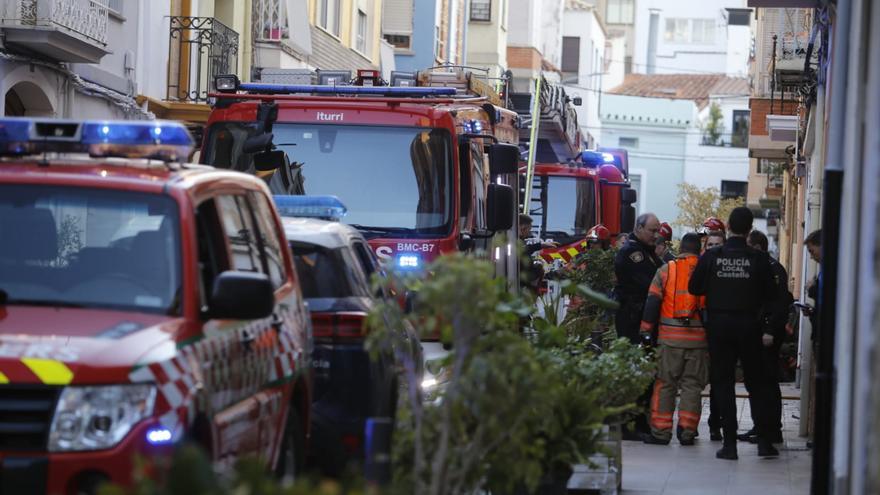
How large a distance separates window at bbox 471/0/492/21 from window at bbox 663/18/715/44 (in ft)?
143

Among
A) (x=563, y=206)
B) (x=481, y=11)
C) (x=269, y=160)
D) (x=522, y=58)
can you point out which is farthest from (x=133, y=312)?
(x=522, y=58)

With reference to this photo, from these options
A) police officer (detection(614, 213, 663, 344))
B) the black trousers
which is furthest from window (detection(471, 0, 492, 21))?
the black trousers

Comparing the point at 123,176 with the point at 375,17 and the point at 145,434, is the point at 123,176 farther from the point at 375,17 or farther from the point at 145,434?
the point at 375,17

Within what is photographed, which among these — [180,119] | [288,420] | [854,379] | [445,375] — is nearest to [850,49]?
[854,379]

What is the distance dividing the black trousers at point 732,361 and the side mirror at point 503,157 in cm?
259

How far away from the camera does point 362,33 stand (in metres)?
37.8

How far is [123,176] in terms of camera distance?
7.35m

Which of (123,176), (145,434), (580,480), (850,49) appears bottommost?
(580,480)

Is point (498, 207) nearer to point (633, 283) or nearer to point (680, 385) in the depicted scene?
point (633, 283)

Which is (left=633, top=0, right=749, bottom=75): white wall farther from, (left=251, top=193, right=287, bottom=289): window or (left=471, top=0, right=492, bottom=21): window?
(left=251, top=193, right=287, bottom=289): window

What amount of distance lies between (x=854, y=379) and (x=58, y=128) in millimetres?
3679

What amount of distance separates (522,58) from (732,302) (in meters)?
48.0

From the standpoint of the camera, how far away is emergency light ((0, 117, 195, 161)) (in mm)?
7520

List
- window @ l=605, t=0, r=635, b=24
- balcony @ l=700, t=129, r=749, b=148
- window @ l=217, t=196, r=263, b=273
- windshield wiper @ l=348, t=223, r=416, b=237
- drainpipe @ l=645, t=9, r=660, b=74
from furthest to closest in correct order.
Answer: drainpipe @ l=645, t=9, r=660, b=74 → window @ l=605, t=0, r=635, b=24 → balcony @ l=700, t=129, r=749, b=148 → windshield wiper @ l=348, t=223, r=416, b=237 → window @ l=217, t=196, r=263, b=273
